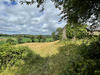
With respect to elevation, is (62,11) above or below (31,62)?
above

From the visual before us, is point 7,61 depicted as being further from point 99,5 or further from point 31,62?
point 99,5

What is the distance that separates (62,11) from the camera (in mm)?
3852

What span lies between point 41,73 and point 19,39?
139 feet

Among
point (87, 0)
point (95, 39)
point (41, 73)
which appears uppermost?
point (87, 0)

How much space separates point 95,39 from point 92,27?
768 millimetres

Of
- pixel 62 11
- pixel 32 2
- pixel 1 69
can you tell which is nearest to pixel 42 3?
pixel 32 2

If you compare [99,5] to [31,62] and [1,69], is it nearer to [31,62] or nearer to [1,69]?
[31,62]

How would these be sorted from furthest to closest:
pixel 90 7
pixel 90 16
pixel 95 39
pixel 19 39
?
pixel 19 39
pixel 95 39
pixel 90 16
pixel 90 7

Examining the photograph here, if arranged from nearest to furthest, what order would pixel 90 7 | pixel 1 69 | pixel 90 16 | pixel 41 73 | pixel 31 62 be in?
pixel 90 7, pixel 90 16, pixel 41 73, pixel 1 69, pixel 31 62

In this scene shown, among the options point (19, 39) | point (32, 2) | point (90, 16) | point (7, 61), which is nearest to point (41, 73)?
point (7, 61)

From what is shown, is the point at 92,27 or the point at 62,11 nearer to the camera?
the point at 92,27

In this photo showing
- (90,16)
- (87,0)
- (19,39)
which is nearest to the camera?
(87,0)

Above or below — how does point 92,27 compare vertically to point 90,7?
below

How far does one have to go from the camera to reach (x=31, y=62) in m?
4.89
